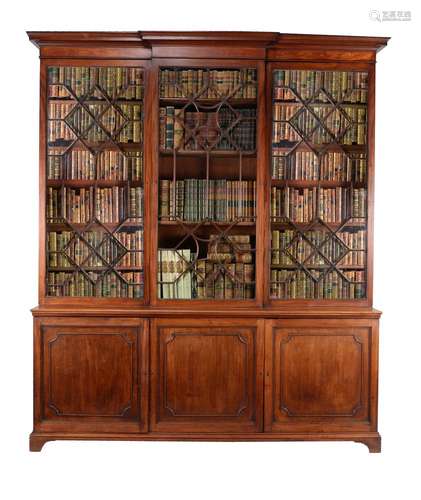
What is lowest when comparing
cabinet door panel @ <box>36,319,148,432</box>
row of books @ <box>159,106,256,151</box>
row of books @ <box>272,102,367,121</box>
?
cabinet door panel @ <box>36,319,148,432</box>

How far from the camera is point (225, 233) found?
189 inches

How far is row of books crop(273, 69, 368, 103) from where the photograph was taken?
4.74 metres

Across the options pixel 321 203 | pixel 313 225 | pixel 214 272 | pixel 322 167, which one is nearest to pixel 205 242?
pixel 214 272

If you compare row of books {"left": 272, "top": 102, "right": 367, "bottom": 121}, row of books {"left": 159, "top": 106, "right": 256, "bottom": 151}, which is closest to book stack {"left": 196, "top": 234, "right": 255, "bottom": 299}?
row of books {"left": 159, "top": 106, "right": 256, "bottom": 151}

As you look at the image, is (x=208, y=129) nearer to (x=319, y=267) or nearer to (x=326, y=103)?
(x=326, y=103)

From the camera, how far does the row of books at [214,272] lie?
15.7 ft

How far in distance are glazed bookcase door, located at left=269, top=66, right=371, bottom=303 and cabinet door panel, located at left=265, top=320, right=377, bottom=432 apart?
0.26 metres

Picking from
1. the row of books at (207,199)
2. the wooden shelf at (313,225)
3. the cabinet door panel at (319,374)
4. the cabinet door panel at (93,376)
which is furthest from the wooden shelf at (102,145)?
the cabinet door panel at (319,374)

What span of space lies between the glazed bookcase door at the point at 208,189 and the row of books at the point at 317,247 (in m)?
0.20

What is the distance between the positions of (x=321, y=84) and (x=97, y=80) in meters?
1.69

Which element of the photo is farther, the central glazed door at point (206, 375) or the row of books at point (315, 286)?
the row of books at point (315, 286)

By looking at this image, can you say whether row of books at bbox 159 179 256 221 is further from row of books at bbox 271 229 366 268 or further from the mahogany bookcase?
row of books at bbox 271 229 366 268

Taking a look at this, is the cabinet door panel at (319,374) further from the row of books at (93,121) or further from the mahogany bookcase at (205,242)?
the row of books at (93,121)

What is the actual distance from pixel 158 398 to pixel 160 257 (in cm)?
106
